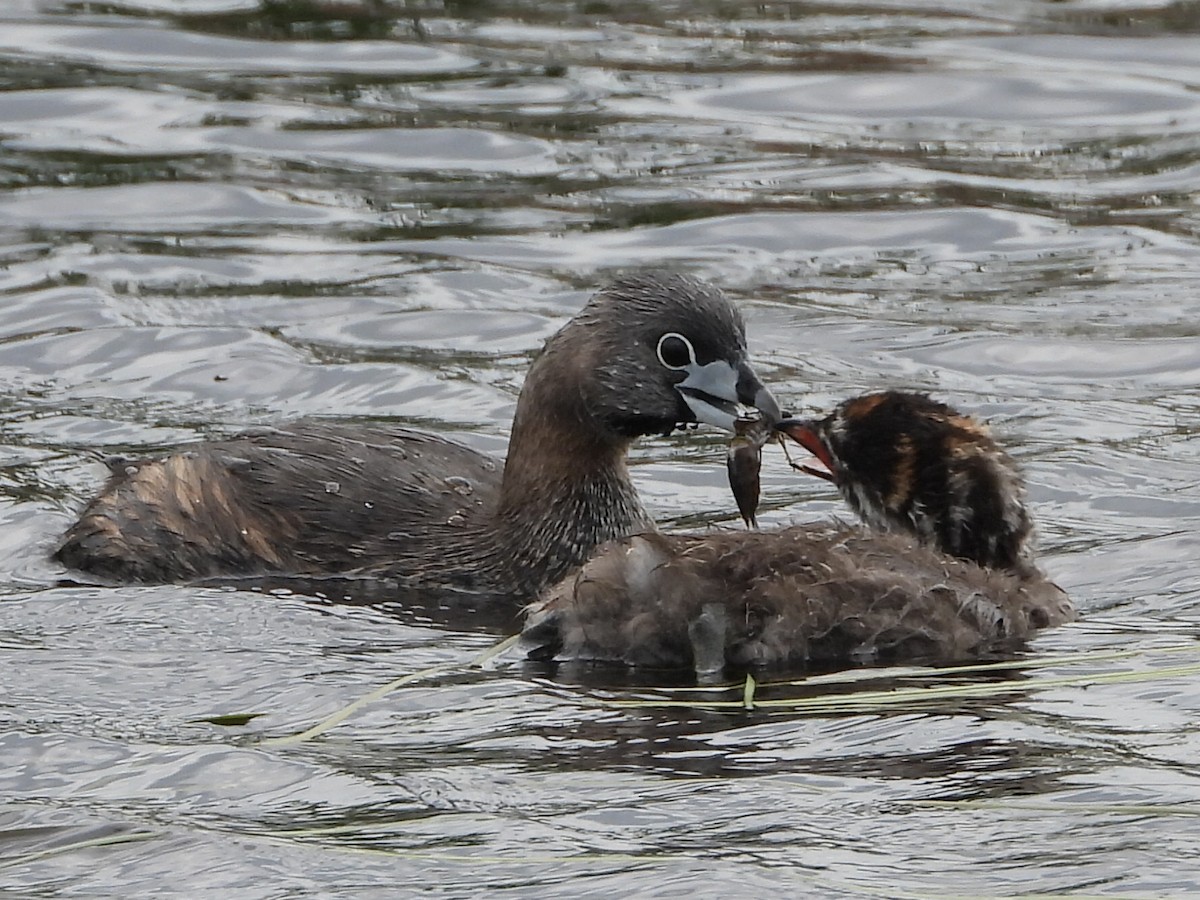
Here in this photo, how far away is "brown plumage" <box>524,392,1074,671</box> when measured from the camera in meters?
7.65

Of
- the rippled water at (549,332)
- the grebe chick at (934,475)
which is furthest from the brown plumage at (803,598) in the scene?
the rippled water at (549,332)

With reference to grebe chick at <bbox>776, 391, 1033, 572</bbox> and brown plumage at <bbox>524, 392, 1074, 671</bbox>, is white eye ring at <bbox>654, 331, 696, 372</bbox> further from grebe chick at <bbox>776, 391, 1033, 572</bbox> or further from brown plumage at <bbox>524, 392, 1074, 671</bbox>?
brown plumage at <bbox>524, 392, 1074, 671</bbox>

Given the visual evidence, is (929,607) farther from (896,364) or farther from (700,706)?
(896,364)

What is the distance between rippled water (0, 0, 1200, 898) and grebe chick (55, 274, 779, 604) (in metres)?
0.35

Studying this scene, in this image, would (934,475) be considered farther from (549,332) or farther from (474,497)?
(549,332)

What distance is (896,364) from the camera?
40.3ft

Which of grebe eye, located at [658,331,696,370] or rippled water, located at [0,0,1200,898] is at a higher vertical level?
grebe eye, located at [658,331,696,370]

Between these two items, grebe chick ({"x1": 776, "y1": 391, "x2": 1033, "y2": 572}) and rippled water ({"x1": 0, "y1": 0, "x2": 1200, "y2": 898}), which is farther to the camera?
grebe chick ({"x1": 776, "y1": 391, "x2": 1033, "y2": 572})

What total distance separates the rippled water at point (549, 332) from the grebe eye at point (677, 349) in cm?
123

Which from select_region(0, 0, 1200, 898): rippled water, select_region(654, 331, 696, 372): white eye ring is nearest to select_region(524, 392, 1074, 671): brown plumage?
select_region(0, 0, 1200, 898): rippled water

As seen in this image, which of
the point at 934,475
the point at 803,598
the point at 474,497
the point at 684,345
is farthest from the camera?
the point at 474,497

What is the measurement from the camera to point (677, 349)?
29.4 ft

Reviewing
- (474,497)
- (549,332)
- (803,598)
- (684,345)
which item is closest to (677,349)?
(684,345)

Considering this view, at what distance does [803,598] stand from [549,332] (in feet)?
17.0
